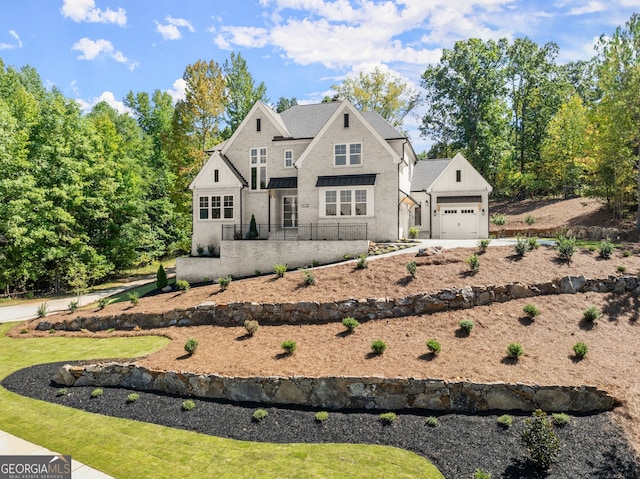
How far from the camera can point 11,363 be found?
14.8 metres

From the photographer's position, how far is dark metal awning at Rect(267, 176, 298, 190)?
2583 centimetres

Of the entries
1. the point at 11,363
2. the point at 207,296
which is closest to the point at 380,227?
the point at 207,296

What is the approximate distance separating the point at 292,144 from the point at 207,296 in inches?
505

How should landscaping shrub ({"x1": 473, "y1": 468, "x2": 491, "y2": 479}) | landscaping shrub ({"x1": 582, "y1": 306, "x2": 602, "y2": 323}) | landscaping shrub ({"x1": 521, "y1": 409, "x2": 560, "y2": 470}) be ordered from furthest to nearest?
landscaping shrub ({"x1": 582, "y1": 306, "x2": 602, "y2": 323}) < landscaping shrub ({"x1": 521, "y1": 409, "x2": 560, "y2": 470}) < landscaping shrub ({"x1": 473, "y1": 468, "x2": 491, "y2": 479})

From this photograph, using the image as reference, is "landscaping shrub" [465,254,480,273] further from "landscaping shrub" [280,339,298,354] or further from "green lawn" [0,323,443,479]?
"green lawn" [0,323,443,479]

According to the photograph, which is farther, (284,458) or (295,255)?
(295,255)

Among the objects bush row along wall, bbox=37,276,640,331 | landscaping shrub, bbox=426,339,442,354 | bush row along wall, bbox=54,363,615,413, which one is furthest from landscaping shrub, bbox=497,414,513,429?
bush row along wall, bbox=37,276,640,331

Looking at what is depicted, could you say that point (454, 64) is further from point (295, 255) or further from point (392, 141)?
point (295, 255)

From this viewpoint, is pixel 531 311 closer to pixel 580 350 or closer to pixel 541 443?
pixel 580 350

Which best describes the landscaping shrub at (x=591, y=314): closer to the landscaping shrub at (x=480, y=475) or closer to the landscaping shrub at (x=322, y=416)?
the landscaping shrub at (x=480, y=475)

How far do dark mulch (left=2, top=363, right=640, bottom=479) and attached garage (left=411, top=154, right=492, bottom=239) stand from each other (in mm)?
20140

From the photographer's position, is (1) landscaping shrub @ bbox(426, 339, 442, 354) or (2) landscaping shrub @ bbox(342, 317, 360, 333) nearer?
(1) landscaping shrub @ bbox(426, 339, 442, 354)

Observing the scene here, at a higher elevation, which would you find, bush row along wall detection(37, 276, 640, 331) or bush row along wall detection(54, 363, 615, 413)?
bush row along wall detection(37, 276, 640, 331)

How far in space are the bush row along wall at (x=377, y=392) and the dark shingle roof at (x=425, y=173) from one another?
22.4m
